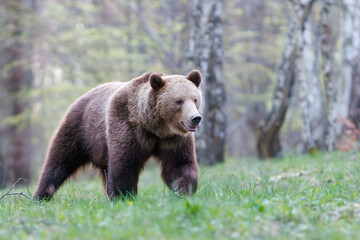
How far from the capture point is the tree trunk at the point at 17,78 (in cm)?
1543

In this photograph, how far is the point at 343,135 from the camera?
1191cm

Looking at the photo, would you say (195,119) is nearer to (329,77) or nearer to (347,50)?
(329,77)

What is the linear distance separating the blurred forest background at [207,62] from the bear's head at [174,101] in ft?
7.82

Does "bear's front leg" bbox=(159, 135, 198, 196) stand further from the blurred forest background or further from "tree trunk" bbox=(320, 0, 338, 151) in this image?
"tree trunk" bbox=(320, 0, 338, 151)

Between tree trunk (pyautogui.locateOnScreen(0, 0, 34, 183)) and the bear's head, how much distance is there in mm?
11159

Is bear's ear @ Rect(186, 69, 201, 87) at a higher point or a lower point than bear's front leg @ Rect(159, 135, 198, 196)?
higher

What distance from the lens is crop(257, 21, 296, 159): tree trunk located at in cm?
1341

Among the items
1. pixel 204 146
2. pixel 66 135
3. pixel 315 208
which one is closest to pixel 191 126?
pixel 315 208

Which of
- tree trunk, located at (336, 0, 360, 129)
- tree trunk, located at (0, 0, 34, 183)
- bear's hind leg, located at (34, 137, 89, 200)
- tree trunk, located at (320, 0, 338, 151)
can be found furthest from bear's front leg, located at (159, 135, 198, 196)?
tree trunk, located at (0, 0, 34, 183)

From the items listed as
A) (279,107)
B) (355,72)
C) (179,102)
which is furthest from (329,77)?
(179,102)

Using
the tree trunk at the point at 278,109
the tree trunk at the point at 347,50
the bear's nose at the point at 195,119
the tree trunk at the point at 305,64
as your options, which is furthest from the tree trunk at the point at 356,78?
the bear's nose at the point at 195,119

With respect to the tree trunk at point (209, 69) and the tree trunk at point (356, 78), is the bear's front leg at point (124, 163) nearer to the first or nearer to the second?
the tree trunk at point (209, 69)

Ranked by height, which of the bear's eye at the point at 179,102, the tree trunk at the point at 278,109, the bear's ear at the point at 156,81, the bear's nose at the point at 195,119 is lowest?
the tree trunk at the point at 278,109

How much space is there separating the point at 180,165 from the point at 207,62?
7178 millimetres
